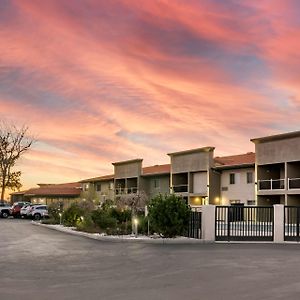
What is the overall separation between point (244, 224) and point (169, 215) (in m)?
3.52

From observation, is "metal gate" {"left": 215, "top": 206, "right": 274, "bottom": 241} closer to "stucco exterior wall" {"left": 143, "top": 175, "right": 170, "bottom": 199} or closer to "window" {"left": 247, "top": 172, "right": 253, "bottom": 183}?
"window" {"left": 247, "top": 172, "right": 253, "bottom": 183}

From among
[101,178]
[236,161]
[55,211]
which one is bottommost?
[55,211]

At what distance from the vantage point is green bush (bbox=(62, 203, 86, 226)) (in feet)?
138

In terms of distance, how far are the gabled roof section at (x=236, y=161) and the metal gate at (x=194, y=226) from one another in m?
28.3

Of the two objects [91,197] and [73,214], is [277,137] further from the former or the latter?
[73,214]

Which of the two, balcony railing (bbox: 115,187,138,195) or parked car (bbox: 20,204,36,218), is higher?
balcony railing (bbox: 115,187,138,195)

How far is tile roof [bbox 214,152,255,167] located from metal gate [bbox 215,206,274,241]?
2863 cm

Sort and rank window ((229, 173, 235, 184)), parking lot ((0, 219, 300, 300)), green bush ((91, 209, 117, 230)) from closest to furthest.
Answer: parking lot ((0, 219, 300, 300))
green bush ((91, 209, 117, 230))
window ((229, 173, 235, 184))

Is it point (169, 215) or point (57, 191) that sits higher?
point (57, 191)

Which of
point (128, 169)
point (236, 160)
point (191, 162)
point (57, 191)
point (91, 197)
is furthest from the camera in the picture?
point (57, 191)

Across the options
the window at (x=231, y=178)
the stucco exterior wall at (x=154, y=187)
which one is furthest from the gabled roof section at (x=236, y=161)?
the stucco exterior wall at (x=154, y=187)

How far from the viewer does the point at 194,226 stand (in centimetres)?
2689

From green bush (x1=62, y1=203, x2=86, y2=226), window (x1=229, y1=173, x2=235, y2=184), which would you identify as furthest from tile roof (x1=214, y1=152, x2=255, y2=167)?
green bush (x1=62, y1=203, x2=86, y2=226)

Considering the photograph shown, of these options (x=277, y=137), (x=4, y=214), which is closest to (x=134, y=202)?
(x=277, y=137)
